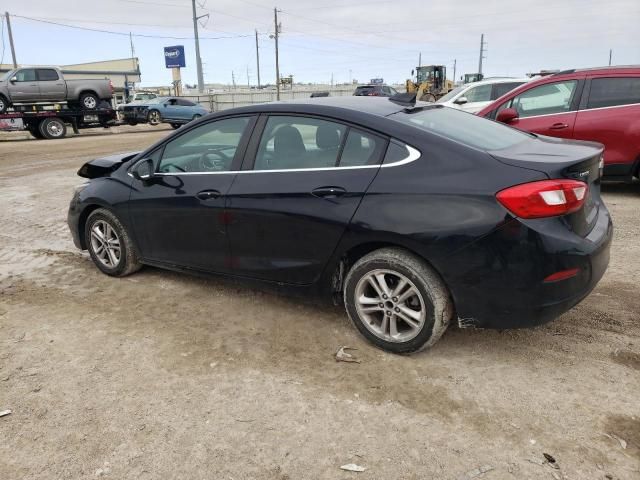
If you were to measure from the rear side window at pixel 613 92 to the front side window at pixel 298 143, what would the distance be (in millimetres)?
5383

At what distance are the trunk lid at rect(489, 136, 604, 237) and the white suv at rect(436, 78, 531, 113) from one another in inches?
342

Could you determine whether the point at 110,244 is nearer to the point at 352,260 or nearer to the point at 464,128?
the point at 352,260

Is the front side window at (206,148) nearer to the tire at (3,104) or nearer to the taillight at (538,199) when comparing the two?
the taillight at (538,199)

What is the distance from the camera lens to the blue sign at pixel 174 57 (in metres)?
58.7

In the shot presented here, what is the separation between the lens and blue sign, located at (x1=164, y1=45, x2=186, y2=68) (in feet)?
193

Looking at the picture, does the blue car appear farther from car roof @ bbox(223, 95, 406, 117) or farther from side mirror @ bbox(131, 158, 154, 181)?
car roof @ bbox(223, 95, 406, 117)

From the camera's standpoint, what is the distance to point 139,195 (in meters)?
4.30

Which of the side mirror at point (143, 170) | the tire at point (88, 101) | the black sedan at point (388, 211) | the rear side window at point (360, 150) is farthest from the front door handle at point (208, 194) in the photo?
the tire at point (88, 101)

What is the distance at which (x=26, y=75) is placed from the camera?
20781mm

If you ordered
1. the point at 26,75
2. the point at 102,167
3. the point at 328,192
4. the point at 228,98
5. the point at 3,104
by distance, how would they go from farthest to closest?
the point at 228,98
the point at 26,75
the point at 3,104
the point at 102,167
the point at 328,192

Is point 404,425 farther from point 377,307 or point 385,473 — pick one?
point 377,307

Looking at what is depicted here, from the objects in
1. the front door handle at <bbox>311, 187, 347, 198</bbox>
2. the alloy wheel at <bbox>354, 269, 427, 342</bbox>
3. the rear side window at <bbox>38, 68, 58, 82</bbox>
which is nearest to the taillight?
the alloy wheel at <bbox>354, 269, 427, 342</bbox>

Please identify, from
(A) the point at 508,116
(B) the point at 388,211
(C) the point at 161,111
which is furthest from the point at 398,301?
(C) the point at 161,111

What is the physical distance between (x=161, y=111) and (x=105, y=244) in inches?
939
